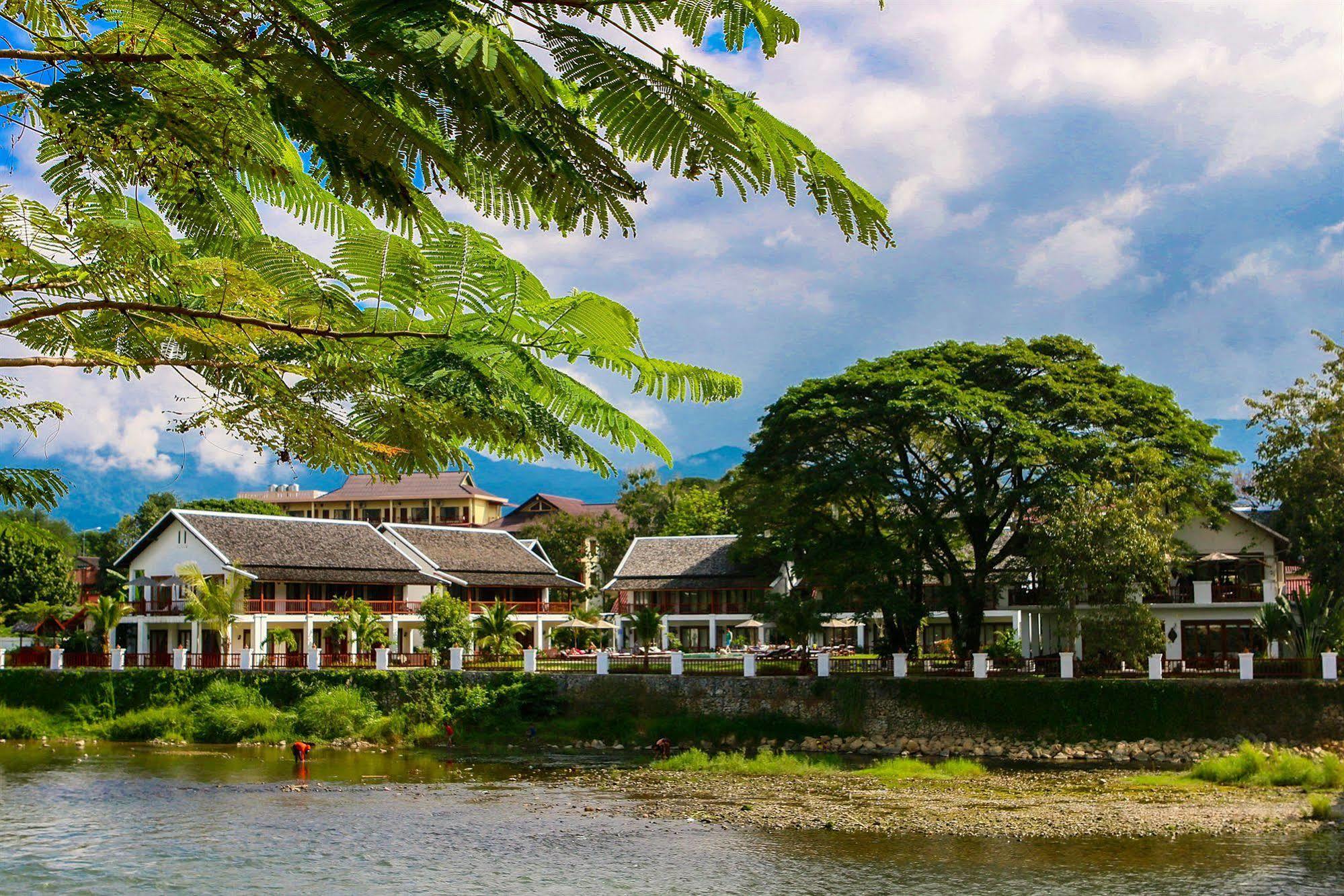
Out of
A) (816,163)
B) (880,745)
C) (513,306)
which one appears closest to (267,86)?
(513,306)

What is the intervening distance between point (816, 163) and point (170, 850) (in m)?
17.3

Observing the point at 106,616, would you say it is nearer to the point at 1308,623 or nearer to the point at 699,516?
the point at 699,516

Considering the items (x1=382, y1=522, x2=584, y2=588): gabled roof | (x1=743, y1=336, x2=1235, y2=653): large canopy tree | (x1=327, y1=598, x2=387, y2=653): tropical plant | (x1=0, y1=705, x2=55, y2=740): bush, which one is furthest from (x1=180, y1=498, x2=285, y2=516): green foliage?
(x1=743, y1=336, x2=1235, y2=653): large canopy tree

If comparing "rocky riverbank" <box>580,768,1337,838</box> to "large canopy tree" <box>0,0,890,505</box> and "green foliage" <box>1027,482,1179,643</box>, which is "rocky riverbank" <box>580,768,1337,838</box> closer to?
"green foliage" <box>1027,482,1179,643</box>

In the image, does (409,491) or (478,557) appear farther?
(409,491)

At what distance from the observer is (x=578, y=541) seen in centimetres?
6250

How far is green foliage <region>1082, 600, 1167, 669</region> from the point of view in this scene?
2758 centimetres

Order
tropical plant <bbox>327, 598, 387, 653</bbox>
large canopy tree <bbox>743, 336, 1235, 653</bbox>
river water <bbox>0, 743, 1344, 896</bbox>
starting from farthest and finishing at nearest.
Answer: tropical plant <bbox>327, 598, 387, 653</bbox>
large canopy tree <bbox>743, 336, 1235, 653</bbox>
river water <bbox>0, 743, 1344, 896</bbox>

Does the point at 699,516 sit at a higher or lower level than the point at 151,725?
higher

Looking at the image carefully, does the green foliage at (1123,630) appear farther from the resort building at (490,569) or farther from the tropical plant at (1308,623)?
the resort building at (490,569)

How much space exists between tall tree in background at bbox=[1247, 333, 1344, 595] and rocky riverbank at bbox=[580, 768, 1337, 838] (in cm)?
→ 1001

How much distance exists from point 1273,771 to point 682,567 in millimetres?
30770

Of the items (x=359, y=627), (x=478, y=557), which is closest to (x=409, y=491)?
(x=478, y=557)

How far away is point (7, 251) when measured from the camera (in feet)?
12.9
